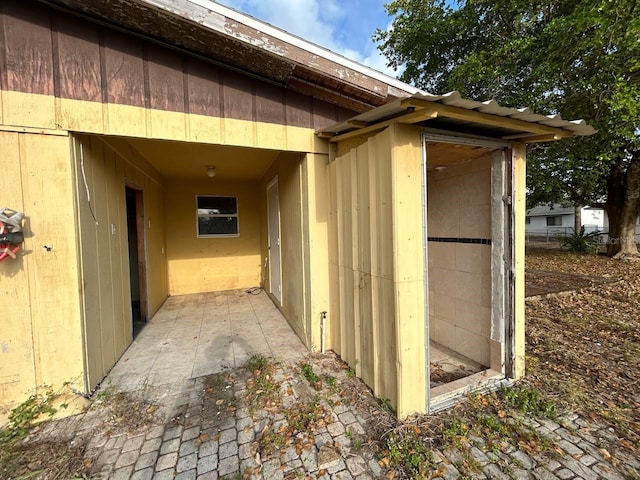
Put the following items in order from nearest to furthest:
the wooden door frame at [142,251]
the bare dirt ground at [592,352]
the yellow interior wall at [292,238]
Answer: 1. the bare dirt ground at [592,352]
2. the yellow interior wall at [292,238]
3. the wooden door frame at [142,251]

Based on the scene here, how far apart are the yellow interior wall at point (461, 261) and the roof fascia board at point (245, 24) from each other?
47.5 inches

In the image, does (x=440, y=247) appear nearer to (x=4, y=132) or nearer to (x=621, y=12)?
(x=4, y=132)

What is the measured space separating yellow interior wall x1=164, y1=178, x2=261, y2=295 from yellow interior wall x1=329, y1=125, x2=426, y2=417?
409cm

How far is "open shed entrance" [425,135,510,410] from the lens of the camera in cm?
245

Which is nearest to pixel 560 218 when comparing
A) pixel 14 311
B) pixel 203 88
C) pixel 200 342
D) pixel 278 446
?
pixel 200 342

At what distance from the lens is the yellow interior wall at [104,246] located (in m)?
2.39

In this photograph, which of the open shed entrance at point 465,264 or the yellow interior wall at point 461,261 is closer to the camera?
the open shed entrance at point 465,264

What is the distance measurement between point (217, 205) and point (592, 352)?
6.42m

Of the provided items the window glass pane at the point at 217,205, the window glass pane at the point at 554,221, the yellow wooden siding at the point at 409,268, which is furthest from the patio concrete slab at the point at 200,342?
the window glass pane at the point at 554,221

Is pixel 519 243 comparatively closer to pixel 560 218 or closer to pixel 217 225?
pixel 217 225

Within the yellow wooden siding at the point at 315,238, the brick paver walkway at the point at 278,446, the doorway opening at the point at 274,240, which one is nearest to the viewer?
the brick paver walkway at the point at 278,446

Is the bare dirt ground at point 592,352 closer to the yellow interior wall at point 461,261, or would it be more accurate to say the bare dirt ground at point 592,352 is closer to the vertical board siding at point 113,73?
the yellow interior wall at point 461,261

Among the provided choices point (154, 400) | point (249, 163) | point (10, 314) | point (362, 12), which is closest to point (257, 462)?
point (154, 400)

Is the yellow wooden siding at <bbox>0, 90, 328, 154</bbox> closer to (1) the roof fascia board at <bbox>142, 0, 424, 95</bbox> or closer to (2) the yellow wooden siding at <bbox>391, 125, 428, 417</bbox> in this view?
(1) the roof fascia board at <bbox>142, 0, 424, 95</bbox>
